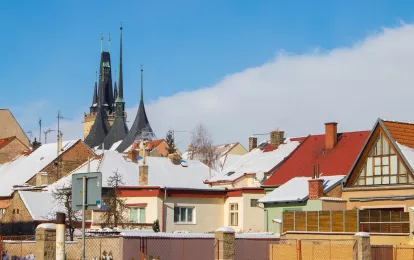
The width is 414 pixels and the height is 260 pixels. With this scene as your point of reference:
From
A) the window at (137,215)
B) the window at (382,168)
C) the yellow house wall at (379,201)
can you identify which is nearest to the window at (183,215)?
the window at (137,215)

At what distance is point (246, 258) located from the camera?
30938mm

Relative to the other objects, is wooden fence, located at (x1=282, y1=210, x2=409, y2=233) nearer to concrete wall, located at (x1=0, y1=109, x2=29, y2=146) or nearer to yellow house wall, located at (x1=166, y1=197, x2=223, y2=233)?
yellow house wall, located at (x1=166, y1=197, x2=223, y2=233)

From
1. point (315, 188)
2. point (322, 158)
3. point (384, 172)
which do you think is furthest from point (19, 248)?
point (322, 158)

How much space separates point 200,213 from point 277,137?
10.2 m

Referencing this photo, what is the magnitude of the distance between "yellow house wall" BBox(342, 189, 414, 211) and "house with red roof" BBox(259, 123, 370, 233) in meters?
0.51

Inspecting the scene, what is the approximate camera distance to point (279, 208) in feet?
140

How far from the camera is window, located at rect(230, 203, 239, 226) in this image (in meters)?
48.5

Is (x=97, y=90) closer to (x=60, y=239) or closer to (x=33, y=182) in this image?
(x=33, y=182)

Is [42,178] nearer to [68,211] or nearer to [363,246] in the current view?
[68,211]

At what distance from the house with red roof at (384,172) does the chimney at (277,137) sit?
14.7 metres

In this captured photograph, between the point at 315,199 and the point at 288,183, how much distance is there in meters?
4.54

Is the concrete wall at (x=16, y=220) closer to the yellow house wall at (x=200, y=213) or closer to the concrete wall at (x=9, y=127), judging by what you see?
the yellow house wall at (x=200, y=213)

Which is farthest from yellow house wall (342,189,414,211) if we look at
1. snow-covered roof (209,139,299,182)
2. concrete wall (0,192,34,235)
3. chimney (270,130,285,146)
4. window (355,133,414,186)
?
concrete wall (0,192,34,235)

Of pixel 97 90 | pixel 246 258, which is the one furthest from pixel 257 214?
pixel 97 90
